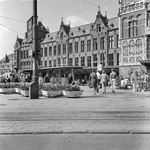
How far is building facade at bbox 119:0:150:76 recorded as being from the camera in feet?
87.4

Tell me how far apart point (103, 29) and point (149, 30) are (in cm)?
1097

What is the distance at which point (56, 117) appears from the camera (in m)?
5.74

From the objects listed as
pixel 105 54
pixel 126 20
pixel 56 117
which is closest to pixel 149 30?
pixel 126 20

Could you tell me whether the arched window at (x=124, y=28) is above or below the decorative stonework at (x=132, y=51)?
above

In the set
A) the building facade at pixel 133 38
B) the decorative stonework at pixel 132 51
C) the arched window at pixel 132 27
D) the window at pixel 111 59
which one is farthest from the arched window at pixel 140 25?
the window at pixel 111 59

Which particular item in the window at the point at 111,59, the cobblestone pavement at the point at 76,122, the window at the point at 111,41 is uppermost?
the window at the point at 111,41

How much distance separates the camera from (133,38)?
28.9 meters

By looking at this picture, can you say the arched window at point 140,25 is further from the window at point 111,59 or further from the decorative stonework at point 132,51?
the window at point 111,59

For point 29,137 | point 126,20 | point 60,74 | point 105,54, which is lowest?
point 29,137

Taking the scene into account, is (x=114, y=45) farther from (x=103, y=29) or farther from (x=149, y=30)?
(x=149, y=30)

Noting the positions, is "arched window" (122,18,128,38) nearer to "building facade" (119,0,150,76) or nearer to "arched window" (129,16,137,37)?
"building facade" (119,0,150,76)

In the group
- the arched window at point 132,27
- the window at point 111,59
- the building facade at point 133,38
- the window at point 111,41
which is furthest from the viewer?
the window at point 111,41

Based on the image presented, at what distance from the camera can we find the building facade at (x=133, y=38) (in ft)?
87.4

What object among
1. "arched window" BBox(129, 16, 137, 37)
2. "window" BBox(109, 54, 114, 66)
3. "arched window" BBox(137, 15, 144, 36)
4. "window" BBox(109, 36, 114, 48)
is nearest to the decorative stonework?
"arched window" BBox(129, 16, 137, 37)
